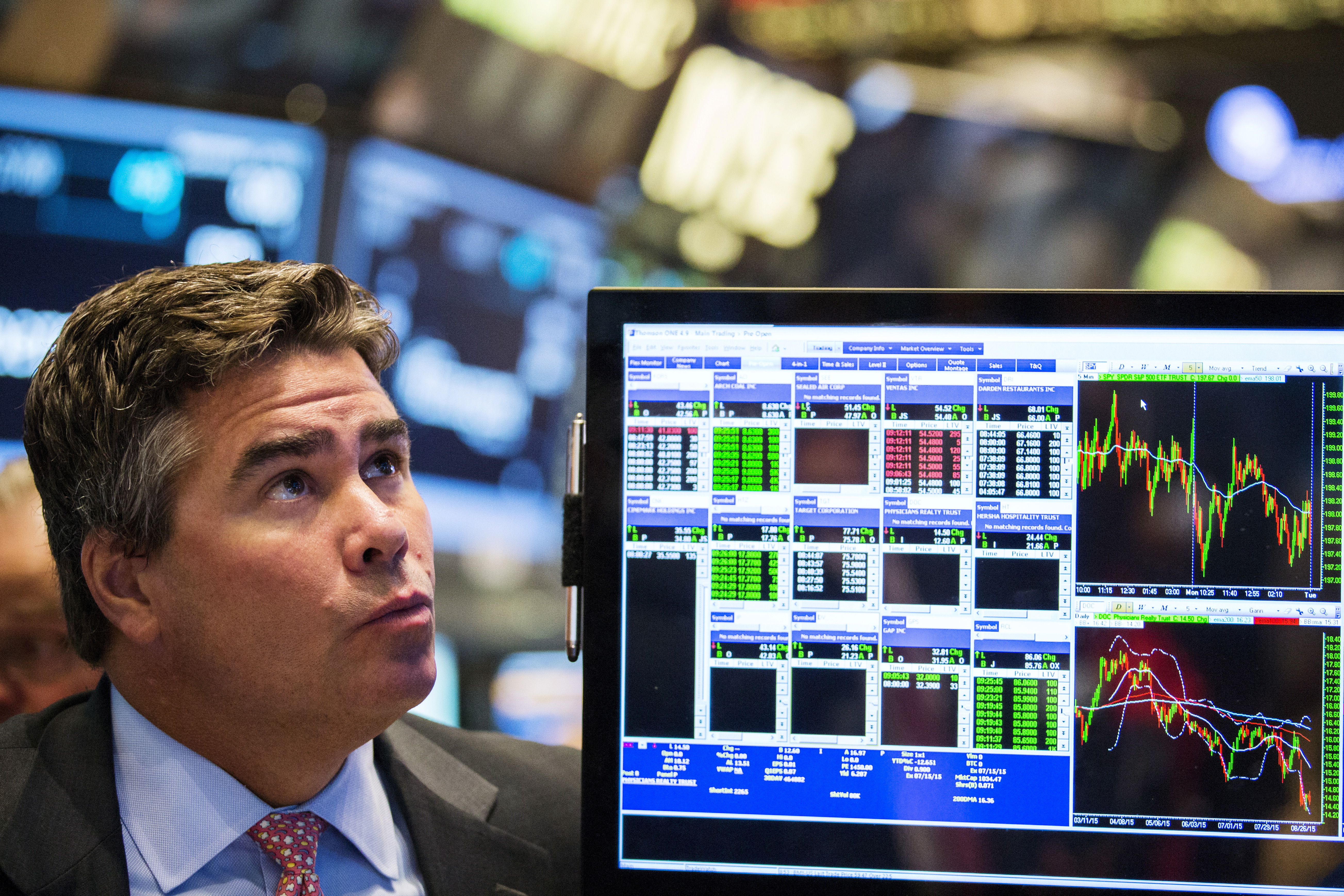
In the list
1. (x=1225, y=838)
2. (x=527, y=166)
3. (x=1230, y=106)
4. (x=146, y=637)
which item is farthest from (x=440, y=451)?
(x=1230, y=106)

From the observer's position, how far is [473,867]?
54.9 inches

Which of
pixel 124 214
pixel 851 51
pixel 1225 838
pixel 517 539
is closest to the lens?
pixel 1225 838

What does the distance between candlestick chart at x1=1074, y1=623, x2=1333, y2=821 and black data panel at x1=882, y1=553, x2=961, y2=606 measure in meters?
0.15

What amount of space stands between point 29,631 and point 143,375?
943mm

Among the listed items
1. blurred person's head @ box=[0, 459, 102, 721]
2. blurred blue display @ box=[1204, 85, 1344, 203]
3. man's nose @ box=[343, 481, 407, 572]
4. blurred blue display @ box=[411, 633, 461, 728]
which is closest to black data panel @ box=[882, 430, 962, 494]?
man's nose @ box=[343, 481, 407, 572]

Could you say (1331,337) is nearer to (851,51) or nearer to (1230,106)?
(851,51)

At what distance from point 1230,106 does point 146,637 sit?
381 centimetres

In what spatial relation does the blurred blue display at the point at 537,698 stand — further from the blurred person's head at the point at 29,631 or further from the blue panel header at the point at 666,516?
the blue panel header at the point at 666,516

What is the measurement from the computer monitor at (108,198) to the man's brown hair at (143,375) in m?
0.98

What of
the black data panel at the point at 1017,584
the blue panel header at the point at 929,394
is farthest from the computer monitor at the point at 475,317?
the black data panel at the point at 1017,584

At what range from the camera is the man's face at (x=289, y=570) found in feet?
3.99

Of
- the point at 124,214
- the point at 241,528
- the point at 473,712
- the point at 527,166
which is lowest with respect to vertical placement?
the point at 473,712

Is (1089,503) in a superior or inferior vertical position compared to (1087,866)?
superior

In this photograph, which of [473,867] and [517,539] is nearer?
[473,867]
